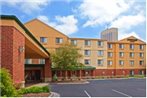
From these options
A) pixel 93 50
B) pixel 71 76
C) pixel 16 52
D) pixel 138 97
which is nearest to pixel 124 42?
pixel 93 50

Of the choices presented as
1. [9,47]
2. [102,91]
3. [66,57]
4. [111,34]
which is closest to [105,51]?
[66,57]

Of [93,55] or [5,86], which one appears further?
[93,55]

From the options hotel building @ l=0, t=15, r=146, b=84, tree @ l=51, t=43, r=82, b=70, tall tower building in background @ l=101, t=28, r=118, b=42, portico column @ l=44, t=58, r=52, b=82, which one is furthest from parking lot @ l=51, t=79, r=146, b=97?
tall tower building in background @ l=101, t=28, r=118, b=42

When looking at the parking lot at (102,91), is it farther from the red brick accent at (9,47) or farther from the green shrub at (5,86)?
the green shrub at (5,86)

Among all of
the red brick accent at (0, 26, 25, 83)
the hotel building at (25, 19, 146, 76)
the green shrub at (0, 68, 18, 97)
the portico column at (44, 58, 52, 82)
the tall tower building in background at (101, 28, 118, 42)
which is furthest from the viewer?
the tall tower building in background at (101, 28, 118, 42)

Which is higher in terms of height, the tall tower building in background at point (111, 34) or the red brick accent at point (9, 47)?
the tall tower building in background at point (111, 34)

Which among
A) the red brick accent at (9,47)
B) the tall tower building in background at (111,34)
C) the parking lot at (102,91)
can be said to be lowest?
the parking lot at (102,91)

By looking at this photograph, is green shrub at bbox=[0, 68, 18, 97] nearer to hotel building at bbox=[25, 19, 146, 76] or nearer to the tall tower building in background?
hotel building at bbox=[25, 19, 146, 76]

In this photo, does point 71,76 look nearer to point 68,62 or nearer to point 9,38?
point 68,62

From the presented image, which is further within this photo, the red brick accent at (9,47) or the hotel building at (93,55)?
the hotel building at (93,55)

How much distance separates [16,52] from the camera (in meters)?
15.5

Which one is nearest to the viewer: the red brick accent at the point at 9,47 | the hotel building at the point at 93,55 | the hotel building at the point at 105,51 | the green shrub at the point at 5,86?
the green shrub at the point at 5,86

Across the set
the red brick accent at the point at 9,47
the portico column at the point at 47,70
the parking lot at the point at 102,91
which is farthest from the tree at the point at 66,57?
the red brick accent at the point at 9,47

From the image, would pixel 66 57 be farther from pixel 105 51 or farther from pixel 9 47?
pixel 9 47
